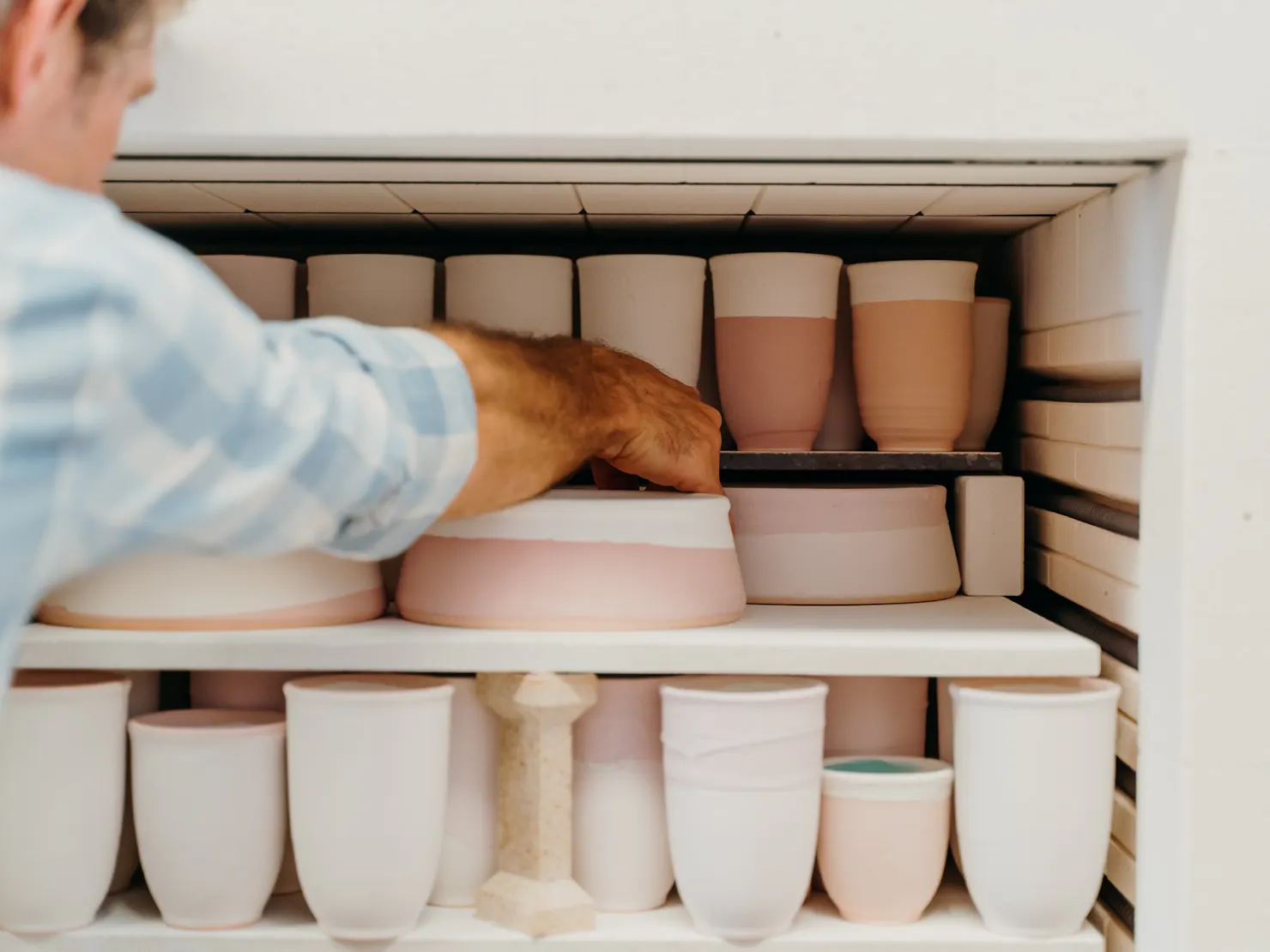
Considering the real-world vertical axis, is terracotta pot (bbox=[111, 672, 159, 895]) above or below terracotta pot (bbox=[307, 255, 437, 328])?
below

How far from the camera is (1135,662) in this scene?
98 cm

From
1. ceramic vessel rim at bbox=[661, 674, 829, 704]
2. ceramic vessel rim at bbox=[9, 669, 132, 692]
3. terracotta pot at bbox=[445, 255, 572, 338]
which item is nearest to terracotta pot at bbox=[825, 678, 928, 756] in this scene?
ceramic vessel rim at bbox=[661, 674, 829, 704]

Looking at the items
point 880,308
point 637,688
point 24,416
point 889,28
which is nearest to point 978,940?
point 637,688

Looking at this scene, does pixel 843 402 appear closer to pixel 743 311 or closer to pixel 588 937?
pixel 743 311

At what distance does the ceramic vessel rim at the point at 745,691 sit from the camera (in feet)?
3.08

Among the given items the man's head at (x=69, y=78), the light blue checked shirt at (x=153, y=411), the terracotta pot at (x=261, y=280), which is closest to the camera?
the light blue checked shirt at (x=153, y=411)

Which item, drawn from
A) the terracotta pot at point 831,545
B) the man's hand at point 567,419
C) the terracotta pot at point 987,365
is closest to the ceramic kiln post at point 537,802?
the man's hand at point 567,419

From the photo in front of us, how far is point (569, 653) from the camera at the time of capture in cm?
95

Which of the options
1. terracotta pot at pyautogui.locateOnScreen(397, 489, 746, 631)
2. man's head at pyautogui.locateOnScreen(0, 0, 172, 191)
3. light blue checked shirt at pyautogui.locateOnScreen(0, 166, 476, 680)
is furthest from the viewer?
terracotta pot at pyautogui.locateOnScreen(397, 489, 746, 631)

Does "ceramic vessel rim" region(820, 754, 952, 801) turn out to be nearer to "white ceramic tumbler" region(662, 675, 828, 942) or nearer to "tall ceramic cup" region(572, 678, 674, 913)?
"white ceramic tumbler" region(662, 675, 828, 942)

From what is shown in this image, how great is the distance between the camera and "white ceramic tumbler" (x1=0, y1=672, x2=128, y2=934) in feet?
3.11

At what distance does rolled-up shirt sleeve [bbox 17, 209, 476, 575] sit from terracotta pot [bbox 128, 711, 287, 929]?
0.82ft

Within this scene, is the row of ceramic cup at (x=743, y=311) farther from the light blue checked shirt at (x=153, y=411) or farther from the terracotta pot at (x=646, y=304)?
the light blue checked shirt at (x=153, y=411)

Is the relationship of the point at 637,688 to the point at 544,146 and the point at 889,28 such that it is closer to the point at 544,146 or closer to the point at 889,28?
the point at 544,146
